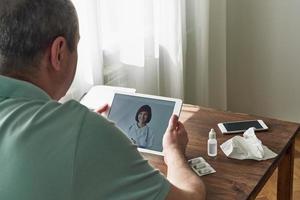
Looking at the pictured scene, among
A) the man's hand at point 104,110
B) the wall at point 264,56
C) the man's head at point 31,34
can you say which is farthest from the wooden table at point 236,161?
the wall at point 264,56

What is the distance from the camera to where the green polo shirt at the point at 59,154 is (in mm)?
923

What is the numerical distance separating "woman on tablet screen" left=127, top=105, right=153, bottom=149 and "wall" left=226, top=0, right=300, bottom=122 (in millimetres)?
1616

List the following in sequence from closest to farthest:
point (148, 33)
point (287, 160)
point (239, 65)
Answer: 1. point (287, 160)
2. point (148, 33)
3. point (239, 65)

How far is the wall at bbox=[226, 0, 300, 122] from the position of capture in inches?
116

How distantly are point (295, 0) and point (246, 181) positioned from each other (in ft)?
5.75

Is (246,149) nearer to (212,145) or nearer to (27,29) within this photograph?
(212,145)

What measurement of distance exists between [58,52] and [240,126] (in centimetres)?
82

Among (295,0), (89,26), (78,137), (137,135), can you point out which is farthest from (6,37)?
(295,0)

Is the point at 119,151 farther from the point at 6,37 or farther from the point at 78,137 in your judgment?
the point at 6,37

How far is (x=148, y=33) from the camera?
Result: 2381 millimetres

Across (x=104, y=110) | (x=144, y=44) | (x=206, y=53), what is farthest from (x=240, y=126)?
(x=206, y=53)

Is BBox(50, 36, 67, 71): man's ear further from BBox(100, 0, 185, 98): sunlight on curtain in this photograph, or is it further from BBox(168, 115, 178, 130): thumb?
BBox(100, 0, 185, 98): sunlight on curtain

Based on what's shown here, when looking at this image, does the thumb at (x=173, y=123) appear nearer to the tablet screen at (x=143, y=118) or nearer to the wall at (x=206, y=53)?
the tablet screen at (x=143, y=118)

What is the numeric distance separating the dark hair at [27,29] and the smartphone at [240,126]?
0.79m
